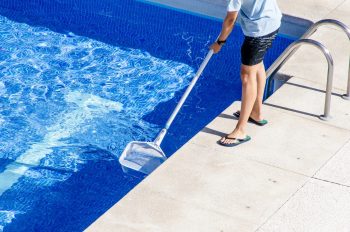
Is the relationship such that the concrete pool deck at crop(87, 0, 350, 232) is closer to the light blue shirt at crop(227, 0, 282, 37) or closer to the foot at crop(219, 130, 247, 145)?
the foot at crop(219, 130, 247, 145)

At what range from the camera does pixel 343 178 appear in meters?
6.57

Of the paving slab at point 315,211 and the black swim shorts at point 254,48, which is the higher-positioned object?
the black swim shorts at point 254,48

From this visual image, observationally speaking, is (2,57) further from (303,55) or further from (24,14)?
(303,55)

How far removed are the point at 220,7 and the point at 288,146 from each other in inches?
142

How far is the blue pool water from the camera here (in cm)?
Answer: 734

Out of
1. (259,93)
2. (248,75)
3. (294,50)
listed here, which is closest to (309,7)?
(294,50)

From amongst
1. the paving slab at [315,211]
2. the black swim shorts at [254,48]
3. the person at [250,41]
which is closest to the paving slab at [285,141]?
the person at [250,41]

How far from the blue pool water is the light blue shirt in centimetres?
174

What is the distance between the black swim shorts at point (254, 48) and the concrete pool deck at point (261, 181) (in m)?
0.67

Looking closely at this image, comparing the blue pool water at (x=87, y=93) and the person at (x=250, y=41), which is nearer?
the person at (x=250, y=41)

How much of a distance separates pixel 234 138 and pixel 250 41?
30.5 inches

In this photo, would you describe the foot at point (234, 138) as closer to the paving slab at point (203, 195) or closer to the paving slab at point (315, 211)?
the paving slab at point (203, 195)

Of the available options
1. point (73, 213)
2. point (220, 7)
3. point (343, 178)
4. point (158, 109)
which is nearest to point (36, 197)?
point (73, 213)

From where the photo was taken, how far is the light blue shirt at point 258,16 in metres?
6.46
